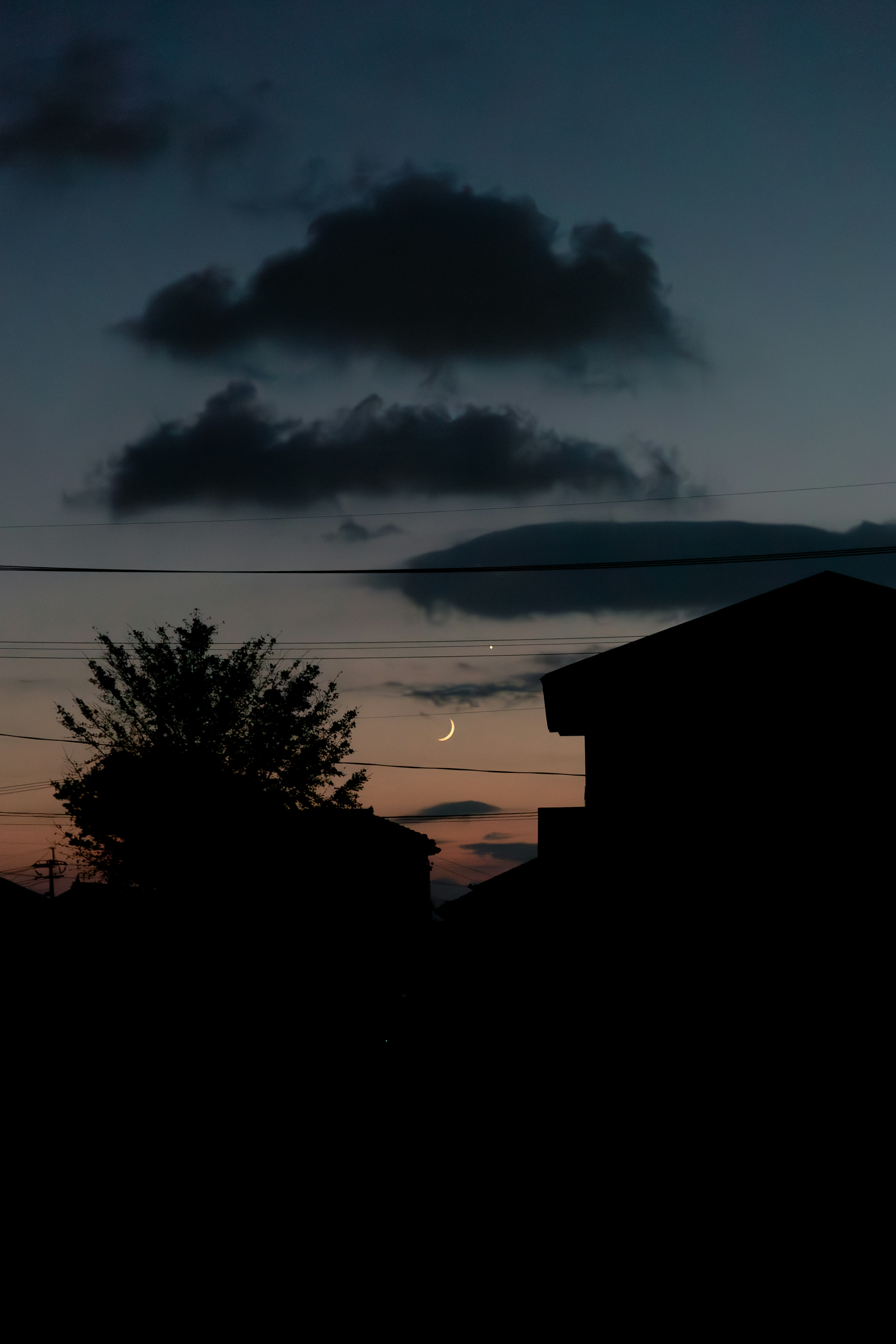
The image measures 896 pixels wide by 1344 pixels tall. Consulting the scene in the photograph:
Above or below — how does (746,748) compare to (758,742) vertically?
below

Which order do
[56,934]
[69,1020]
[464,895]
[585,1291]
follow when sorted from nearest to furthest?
1. [585,1291]
2. [69,1020]
3. [56,934]
4. [464,895]

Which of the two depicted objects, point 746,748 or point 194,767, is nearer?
point 746,748

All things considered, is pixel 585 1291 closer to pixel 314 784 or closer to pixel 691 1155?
pixel 691 1155

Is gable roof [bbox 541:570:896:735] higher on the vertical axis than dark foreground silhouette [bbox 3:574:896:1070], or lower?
higher

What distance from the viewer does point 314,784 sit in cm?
4653

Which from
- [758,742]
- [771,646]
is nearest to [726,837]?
[758,742]

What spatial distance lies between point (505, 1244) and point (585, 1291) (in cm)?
150

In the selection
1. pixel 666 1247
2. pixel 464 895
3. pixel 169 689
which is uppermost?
pixel 169 689

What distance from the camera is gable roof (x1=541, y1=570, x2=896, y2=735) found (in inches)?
497

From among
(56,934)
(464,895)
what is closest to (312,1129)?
(56,934)

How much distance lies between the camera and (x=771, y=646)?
1312 centimetres

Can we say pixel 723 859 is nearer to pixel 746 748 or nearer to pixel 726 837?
pixel 726 837

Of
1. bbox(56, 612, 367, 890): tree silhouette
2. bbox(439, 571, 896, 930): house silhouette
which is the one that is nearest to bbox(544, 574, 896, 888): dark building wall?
bbox(439, 571, 896, 930): house silhouette

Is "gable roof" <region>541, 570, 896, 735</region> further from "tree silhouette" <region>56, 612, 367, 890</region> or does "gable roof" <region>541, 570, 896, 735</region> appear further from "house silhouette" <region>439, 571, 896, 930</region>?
"tree silhouette" <region>56, 612, 367, 890</region>
